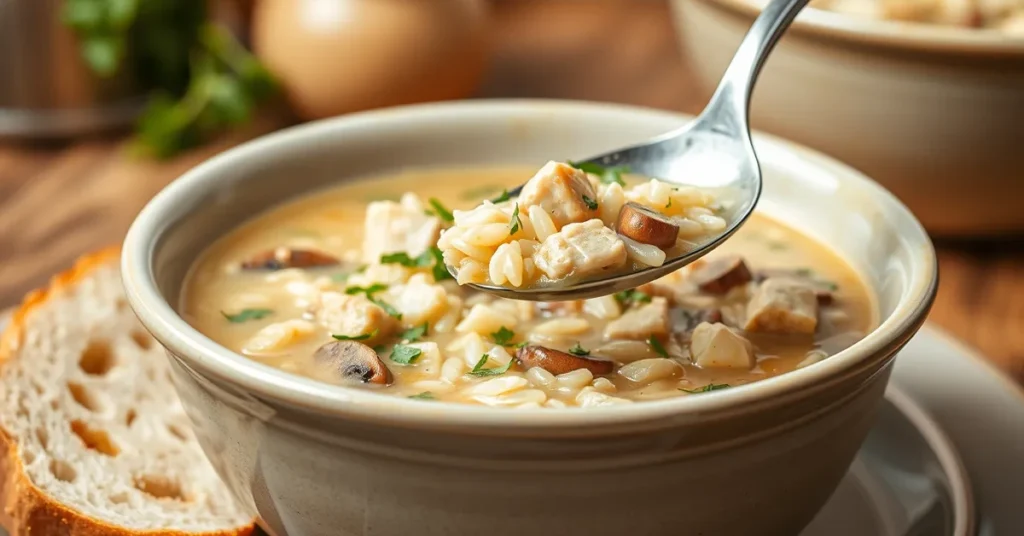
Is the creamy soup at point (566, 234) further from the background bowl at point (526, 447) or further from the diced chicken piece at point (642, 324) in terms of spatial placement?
the background bowl at point (526, 447)

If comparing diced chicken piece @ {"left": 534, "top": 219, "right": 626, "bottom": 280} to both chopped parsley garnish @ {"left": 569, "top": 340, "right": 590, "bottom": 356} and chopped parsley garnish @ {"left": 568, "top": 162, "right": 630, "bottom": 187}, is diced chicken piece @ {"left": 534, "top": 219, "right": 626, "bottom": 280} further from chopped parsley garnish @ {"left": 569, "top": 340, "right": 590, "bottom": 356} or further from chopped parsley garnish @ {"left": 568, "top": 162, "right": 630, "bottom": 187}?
chopped parsley garnish @ {"left": 568, "top": 162, "right": 630, "bottom": 187}

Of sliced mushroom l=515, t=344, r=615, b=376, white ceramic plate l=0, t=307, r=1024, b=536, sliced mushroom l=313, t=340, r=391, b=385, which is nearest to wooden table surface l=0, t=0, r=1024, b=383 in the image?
white ceramic plate l=0, t=307, r=1024, b=536

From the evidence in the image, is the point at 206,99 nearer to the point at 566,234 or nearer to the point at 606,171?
the point at 606,171

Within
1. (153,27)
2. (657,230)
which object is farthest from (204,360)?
(153,27)

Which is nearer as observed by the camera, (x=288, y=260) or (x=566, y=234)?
(x=566, y=234)

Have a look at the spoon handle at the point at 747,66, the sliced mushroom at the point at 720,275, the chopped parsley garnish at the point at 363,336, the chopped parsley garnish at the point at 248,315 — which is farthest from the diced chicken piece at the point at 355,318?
the spoon handle at the point at 747,66

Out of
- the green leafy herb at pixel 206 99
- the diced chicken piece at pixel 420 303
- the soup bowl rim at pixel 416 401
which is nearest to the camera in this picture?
the soup bowl rim at pixel 416 401

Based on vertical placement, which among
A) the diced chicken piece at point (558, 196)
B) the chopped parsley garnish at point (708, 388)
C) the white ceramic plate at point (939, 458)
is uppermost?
the diced chicken piece at point (558, 196)

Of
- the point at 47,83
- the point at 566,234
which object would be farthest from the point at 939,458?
the point at 47,83
